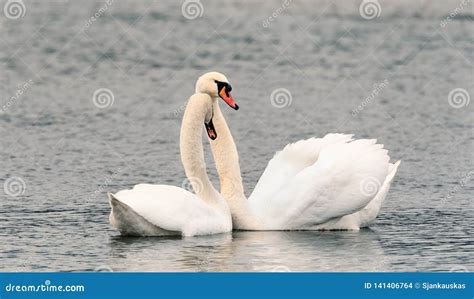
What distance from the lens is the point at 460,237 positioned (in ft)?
55.8

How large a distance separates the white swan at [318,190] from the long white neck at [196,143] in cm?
54

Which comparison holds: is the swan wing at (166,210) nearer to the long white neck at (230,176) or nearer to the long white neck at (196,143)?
the long white neck at (196,143)

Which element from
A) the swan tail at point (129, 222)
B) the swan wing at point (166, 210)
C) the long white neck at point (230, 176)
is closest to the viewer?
Answer: the swan tail at point (129, 222)

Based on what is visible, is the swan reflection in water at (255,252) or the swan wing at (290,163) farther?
the swan wing at (290,163)

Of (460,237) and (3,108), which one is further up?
(3,108)

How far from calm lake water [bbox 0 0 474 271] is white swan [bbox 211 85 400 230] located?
0.26 metres

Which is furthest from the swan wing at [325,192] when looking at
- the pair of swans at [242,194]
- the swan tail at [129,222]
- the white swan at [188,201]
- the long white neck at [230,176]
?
the swan tail at [129,222]

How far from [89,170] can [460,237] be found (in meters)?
6.05

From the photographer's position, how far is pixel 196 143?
17406mm

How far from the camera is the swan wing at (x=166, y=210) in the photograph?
16562 millimetres

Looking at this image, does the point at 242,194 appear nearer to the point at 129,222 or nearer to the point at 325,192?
the point at 325,192

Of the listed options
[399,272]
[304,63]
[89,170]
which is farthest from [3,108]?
[399,272]

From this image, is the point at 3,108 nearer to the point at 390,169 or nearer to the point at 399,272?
the point at 390,169

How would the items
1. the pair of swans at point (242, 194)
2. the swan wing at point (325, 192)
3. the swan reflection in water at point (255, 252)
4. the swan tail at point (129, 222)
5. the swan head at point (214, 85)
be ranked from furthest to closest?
the swan wing at point (325, 192)
the swan head at point (214, 85)
the pair of swans at point (242, 194)
the swan tail at point (129, 222)
the swan reflection in water at point (255, 252)
